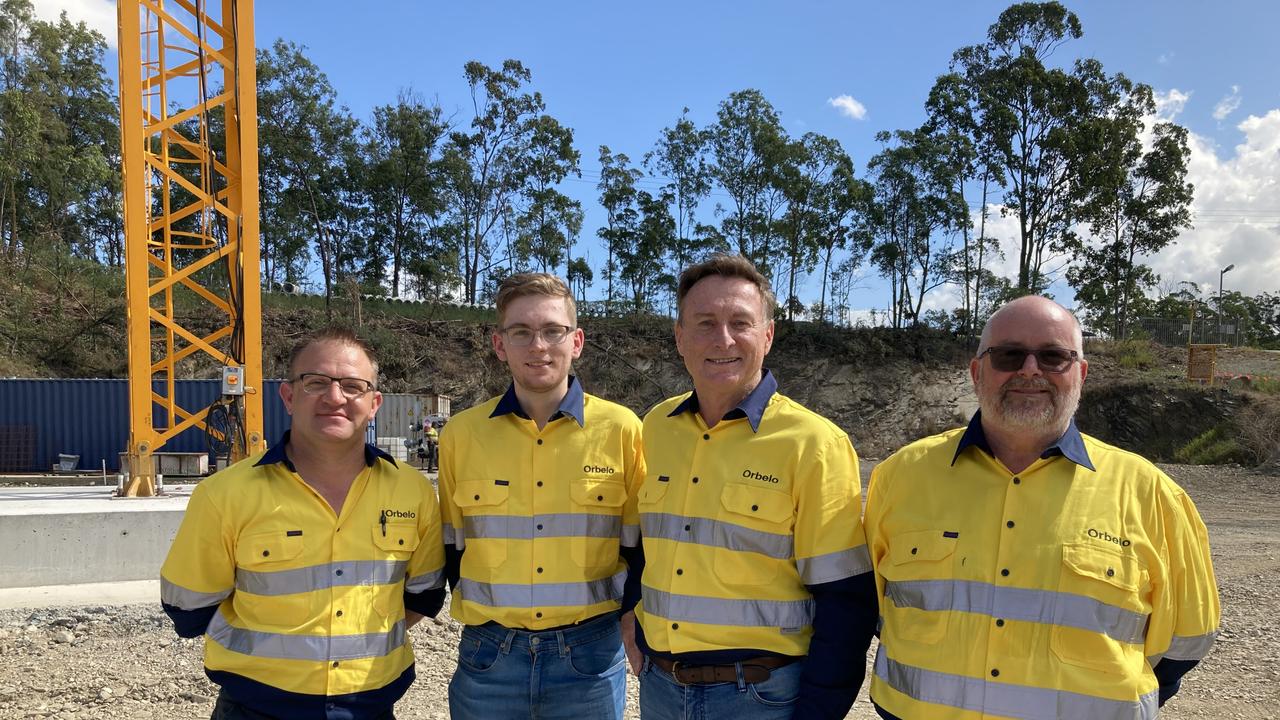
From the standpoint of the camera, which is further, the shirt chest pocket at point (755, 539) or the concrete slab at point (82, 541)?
the concrete slab at point (82, 541)

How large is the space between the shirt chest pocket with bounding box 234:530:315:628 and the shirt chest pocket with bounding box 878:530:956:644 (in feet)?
6.40

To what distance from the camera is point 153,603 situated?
6.46 meters

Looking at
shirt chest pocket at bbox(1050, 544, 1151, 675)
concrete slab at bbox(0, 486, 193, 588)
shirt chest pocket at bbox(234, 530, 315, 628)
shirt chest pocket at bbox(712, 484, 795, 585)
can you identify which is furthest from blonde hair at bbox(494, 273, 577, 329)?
concrete slab at bbox(0, 486, 193, 588)

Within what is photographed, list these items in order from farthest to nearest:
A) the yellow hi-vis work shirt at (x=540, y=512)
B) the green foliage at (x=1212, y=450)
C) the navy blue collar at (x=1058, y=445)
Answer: the green foliage at (x=1212, y=450), the yellow hi-vis work shirt at (x=540, y=512), the navy blue collar at (x=1058, y=445)

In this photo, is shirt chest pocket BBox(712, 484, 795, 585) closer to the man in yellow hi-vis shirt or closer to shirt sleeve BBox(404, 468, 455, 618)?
the man in yellow hi-vis shirt

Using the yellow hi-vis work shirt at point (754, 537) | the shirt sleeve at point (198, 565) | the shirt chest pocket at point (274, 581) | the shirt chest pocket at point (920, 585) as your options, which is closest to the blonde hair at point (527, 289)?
the yellow hi-vis work shirt at point (754, 537)

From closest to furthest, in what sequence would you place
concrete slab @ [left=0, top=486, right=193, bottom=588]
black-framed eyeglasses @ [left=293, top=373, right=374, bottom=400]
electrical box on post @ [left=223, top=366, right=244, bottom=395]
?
1. black-framed eyeglasses @ [left=293, top=373, right=374, bottom=400]
2. concrete slab @ [left=0, top=486, right=193, bottom=588]
3. electrical box on post @ [left=223, top=366, right=244, bottom=395]

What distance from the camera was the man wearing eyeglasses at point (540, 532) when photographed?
2.78 meters

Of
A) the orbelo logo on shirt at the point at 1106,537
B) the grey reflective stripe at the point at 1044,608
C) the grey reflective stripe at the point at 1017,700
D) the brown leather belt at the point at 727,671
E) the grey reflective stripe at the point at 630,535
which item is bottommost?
the brown leather belt at the point at 727,671

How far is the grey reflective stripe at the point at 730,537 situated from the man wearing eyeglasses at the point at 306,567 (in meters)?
1.06

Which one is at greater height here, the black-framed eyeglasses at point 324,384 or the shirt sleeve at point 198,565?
the black-framed eyeglasses at point 324,384

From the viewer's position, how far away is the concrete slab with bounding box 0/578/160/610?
644 cm

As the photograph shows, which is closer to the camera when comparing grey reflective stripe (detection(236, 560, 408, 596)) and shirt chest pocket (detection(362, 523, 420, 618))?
grey reflective stripe (detection(236, 560, 408, 596))

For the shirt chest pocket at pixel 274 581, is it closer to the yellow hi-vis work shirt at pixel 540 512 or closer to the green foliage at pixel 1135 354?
the yellow hi-vis work shirt at pixel 540 512
